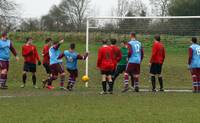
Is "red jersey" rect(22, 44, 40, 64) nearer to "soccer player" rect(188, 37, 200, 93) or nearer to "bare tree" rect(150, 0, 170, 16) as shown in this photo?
"soccer player" rect(188, 37, 200, 93)

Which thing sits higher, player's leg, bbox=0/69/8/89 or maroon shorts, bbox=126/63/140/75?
maroon shorts, bbox=126/63/140/75

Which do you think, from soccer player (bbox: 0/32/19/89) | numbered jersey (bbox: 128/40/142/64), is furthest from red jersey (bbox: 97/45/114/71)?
soccer player (bbox: 0/32/19/89)

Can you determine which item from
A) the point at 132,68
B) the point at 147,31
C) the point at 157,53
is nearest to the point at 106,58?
the point at 132,68

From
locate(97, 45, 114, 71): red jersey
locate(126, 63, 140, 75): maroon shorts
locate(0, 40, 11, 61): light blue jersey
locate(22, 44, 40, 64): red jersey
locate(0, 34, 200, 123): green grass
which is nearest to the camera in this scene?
locate(0, 34, 200, 123): green grass

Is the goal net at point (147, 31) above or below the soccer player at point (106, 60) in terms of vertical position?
above

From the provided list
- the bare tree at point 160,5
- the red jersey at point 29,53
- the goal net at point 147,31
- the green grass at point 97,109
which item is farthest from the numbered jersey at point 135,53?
the bare tree at point 160,5

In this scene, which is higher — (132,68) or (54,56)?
(54,56)

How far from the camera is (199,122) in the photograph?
11.3 m

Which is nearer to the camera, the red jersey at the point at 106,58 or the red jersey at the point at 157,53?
the red jersey at the point at 106,58

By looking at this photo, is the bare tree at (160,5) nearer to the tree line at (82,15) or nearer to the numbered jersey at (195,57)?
the tree line at (82,15)

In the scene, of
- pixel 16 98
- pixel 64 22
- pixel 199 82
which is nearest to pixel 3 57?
pixel 16 98

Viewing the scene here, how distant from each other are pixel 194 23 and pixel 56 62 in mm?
7653

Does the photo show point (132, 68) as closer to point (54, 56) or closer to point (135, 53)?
point (135, 53)

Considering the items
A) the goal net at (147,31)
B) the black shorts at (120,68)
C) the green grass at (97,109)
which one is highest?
the goal net at (147,31)
